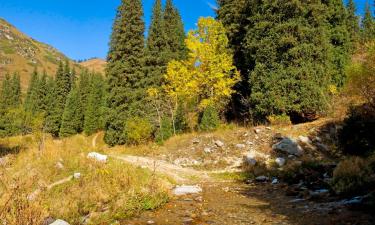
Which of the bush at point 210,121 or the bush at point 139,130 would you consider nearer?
the bush at point 210,121

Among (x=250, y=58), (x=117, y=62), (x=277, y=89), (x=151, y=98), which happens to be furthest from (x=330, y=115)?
(x=117, y=62)

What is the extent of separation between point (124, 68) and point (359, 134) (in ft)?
92.5

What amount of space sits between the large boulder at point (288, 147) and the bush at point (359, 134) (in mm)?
3903

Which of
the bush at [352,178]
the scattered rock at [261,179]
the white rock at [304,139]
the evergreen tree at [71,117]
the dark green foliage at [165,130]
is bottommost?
the scattered rock at [261,179]

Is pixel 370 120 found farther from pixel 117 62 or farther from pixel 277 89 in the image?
pixel 117 62

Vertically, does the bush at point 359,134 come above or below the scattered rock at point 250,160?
above

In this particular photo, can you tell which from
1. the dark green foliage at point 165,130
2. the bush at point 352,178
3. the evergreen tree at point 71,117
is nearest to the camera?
the bush at point 352,178

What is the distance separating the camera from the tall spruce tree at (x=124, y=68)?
3706 cm

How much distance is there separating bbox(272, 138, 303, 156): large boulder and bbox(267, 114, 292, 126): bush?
435cm

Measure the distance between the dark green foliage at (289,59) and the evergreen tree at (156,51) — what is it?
16076 millimetres

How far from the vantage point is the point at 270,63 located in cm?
2489

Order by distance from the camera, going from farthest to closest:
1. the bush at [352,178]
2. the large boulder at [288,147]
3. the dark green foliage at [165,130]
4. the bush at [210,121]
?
the dark green foliage at [165,130] < the bush at [210,121] < the large boulder at [288,147] < the bush at [352,178]

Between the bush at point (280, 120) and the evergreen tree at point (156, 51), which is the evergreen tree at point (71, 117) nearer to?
the evergreen tree at point (156, 51)

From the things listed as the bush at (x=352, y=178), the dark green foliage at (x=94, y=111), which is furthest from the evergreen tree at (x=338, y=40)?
the dark green foliage at (x=94, y=111)
